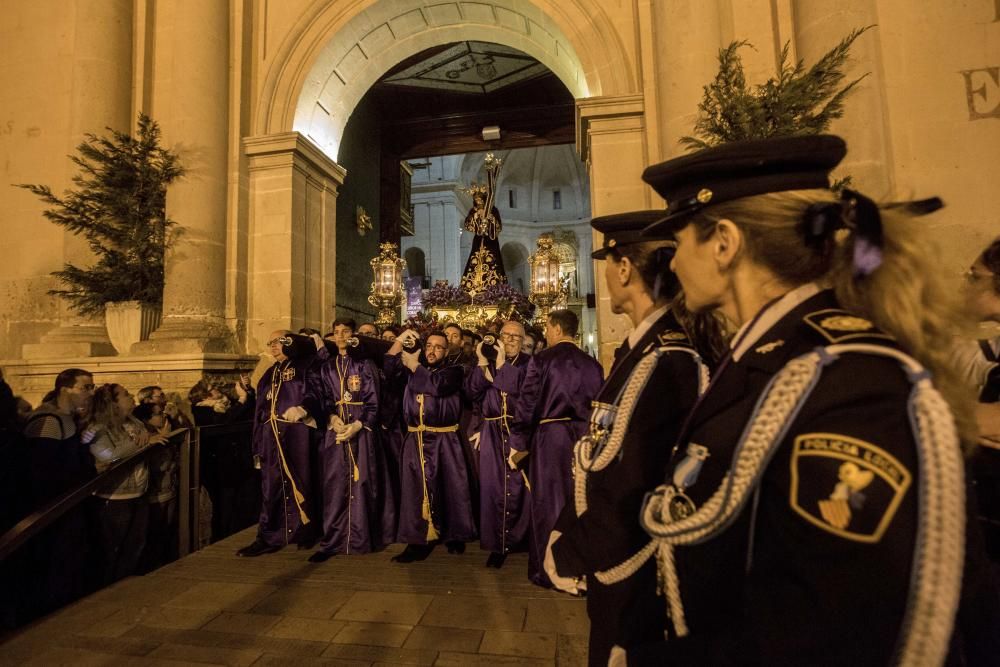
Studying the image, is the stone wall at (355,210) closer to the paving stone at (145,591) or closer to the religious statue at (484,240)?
the religious statue at (484,240)

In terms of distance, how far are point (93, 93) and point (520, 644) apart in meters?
8.98

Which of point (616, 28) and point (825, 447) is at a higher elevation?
point (616, 28)

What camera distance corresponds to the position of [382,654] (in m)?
2.83

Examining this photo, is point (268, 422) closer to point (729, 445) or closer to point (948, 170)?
point (729, 445)

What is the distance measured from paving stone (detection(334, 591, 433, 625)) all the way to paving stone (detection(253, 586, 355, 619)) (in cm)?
8

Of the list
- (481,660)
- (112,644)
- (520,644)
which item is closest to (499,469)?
(520,644)

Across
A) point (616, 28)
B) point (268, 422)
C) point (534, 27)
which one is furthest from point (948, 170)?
point (268, 422)

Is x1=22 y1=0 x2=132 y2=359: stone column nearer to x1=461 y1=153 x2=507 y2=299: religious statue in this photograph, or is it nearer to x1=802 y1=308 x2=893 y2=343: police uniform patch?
x1=461 y1=153 x2=507 y2=299: religious statue

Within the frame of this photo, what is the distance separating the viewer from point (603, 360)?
21.0ft

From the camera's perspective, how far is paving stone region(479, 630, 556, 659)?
284 cm

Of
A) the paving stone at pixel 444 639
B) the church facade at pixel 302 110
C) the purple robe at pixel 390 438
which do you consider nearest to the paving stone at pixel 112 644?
the paving stone at pixel 444 639

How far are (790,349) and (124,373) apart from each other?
7884 millimetres

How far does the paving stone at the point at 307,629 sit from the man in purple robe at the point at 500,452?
4.56ft

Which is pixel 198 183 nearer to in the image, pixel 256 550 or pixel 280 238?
pixel 280 238
